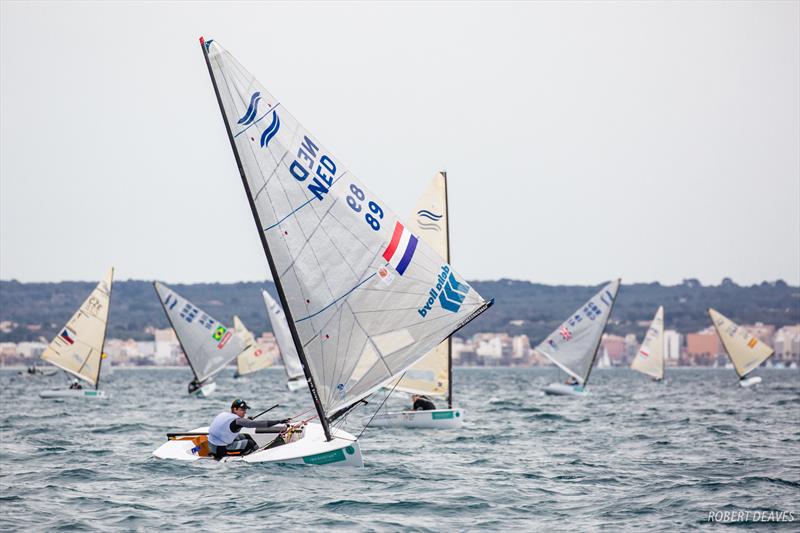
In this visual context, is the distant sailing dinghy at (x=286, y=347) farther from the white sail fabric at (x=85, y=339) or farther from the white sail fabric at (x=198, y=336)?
the white sail fabric at (x=85, y=339)

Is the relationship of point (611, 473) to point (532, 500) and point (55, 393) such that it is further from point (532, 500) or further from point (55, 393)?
point (55, 393)

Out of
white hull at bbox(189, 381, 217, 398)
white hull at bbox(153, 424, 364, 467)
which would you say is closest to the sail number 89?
white hull at bbox(153, 424, 364, 467)

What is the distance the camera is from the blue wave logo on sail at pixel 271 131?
17.3 metres

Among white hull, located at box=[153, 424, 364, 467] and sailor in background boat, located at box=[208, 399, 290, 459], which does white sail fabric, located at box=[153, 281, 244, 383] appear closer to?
white hull, located at box=[153, 424, 364, 467]

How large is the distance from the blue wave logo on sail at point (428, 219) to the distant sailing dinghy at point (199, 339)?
27509mm

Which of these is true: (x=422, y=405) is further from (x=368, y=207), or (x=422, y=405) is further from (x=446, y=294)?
(x=368, y=207)

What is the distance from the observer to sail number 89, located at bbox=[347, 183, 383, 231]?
1797 cm

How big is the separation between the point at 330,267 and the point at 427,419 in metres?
13.0

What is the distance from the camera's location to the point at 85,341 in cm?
5319

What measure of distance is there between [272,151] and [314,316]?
9.66ft

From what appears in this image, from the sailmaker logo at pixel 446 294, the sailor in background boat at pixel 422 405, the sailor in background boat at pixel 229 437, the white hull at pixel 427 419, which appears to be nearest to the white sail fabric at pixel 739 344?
the sailor in background boat at pixel 422 405

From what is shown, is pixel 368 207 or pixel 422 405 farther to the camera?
pixel 422 405

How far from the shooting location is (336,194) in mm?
17859

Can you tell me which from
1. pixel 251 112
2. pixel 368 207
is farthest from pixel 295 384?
pixel 251 112
